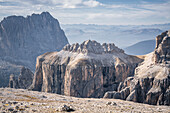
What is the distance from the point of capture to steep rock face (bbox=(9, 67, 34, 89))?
518 feet

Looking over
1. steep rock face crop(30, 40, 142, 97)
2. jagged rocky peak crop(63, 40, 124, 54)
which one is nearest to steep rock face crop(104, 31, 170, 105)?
steep rock face crop(30, 40, 142, 97)

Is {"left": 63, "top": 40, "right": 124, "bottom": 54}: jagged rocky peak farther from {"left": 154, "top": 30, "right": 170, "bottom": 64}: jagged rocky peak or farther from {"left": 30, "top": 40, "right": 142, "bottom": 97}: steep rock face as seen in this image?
{"left": 154, "top": 30, "right": 170, "bottom": 64}: jagged rocky peak

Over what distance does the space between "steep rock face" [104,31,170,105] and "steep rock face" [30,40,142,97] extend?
18484mm

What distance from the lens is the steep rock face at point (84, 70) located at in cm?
12606

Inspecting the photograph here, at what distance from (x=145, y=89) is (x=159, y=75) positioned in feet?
30.5

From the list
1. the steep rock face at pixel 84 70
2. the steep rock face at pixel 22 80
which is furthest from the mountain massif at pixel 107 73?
the steep rock face at pixel 22 80

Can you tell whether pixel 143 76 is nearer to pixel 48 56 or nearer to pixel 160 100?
pixel 160 100

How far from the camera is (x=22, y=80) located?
16712 centimetres

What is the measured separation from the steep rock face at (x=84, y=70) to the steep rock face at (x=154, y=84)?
18484 mm

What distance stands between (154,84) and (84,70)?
135 ft

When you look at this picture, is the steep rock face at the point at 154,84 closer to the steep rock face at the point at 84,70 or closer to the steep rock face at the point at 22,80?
the steep rock face at the point at 84,70

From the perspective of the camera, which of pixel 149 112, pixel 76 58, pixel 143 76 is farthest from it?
pixel 76 58

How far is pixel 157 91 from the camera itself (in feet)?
328

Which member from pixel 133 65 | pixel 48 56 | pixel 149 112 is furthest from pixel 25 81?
pixel 149 112
